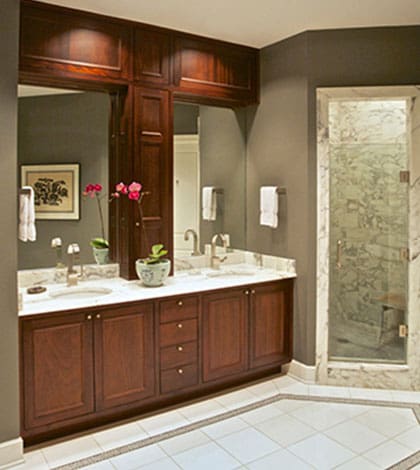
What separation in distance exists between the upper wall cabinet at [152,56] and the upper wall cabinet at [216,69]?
0.31 feet

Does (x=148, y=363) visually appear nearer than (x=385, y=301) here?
Yes

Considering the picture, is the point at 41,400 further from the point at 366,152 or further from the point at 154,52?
the point at 366,152

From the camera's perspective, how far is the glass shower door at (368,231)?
361 centimetres

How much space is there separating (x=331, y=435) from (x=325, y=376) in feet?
2.52

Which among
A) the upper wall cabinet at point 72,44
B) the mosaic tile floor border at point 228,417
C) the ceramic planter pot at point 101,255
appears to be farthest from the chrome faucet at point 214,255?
the upper wall cabinet at point 72,44

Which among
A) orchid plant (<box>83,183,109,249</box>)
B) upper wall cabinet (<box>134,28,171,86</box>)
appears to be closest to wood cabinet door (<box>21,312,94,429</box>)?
orchid plant (<box>83,183,109,249</box>)

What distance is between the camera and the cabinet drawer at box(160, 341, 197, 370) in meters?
2.98

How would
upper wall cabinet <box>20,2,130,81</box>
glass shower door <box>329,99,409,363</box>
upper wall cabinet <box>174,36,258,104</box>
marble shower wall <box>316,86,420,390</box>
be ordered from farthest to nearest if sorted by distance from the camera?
glass shower door <box>329,99,409,363</box>, upper wall cabinet <box>174,36,258,104</box>, marble shower wall <box>316,86,420,390</box>, upper wall cabinet <box>20,2,130,81</box>

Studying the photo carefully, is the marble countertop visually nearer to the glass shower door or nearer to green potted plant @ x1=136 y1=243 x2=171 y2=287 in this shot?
green potted plant @ x1=136 y1=243 x2=171 y2=287

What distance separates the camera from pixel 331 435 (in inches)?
109

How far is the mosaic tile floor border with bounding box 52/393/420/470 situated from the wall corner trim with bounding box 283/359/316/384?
0.23 metres

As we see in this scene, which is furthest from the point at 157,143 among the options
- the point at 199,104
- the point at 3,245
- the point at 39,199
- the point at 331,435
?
the point at 331,435

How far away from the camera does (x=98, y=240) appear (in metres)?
3.34

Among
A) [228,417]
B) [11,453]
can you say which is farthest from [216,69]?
[11,453]
